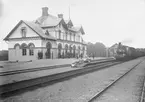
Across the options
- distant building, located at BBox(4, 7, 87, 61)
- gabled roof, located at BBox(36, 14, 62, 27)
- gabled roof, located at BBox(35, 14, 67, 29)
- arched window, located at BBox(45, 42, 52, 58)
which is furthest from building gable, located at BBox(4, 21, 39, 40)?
gabled roof, located at BBox(36, 14, 62, 27)

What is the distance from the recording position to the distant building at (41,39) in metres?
27.0

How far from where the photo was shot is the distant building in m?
27.0

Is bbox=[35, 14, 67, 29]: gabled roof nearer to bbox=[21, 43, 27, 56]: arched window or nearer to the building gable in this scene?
the building gable

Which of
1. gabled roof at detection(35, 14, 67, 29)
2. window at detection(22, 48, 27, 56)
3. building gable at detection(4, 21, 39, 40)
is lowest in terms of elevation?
window at detection(22, 48, 27, 56)

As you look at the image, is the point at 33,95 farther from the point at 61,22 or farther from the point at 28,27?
the point at 61,22

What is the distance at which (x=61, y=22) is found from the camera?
32.2 metres

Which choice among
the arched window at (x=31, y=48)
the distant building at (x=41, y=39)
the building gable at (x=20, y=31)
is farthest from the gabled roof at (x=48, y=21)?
the arched window at (x=31, y=48)

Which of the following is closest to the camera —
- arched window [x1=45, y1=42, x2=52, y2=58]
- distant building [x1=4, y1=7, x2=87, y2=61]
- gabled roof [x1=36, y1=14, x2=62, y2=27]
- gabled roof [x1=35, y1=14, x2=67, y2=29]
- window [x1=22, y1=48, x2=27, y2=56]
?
distant building [x1=4, y1=7, x2=87, y2=61]

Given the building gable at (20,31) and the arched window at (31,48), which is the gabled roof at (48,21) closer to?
the building gable at (20,31)

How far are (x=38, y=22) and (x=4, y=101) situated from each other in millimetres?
26839

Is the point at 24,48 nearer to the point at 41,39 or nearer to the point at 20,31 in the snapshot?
the point at 20,31

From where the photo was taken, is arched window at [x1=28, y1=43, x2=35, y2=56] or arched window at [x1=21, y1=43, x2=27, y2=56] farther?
arched window at [x1=21, y1=43, x2=27, y2=56]

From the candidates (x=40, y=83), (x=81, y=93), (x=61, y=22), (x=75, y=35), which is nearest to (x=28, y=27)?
(x=61, y=22)

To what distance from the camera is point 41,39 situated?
26719 mm
